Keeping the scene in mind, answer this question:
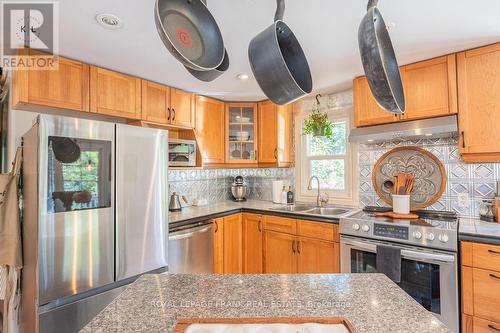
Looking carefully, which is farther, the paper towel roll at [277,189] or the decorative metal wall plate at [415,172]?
the paper towel roll at [277,189]

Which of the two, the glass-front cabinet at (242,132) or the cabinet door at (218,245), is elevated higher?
the glass-front cabinet at (242,132)

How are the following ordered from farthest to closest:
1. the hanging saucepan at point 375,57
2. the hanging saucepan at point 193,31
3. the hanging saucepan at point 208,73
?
the hanging saucepan at point 208,73
the hanging saucepan at point 193,31
the hanging saucepan at point 375,57

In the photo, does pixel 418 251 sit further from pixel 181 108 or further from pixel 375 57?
pixel 181 108

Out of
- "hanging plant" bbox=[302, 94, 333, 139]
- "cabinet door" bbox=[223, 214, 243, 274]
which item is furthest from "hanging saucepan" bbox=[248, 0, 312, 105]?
"cabinet door" bbox=[223, 214, 243, 274]

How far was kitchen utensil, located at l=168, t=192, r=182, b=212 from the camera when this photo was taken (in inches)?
110

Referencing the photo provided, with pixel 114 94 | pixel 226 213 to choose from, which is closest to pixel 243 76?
pixel 114 94

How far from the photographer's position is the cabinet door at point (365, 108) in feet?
7.57

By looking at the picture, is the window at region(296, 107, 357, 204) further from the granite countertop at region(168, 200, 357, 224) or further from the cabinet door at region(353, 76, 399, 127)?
the cabinet door at region(353, 76, 399, 127)

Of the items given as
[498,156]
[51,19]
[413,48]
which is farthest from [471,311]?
[51,19]

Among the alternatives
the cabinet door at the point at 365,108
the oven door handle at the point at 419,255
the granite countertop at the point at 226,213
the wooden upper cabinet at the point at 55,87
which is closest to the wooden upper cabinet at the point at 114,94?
the wooden upper cabinet at the point at 55,87

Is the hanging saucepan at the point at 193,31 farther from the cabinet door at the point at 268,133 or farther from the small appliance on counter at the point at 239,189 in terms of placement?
the small appliance on counter at the point at 239,189

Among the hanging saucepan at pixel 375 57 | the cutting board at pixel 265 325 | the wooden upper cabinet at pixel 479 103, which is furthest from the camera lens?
the wooden upper cabinet at pixel 479 103

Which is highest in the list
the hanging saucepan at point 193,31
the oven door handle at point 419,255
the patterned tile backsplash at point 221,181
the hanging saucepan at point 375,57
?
the hanging saucepan at point 193,31

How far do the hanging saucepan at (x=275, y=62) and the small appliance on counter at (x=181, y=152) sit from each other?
6.36 ft
